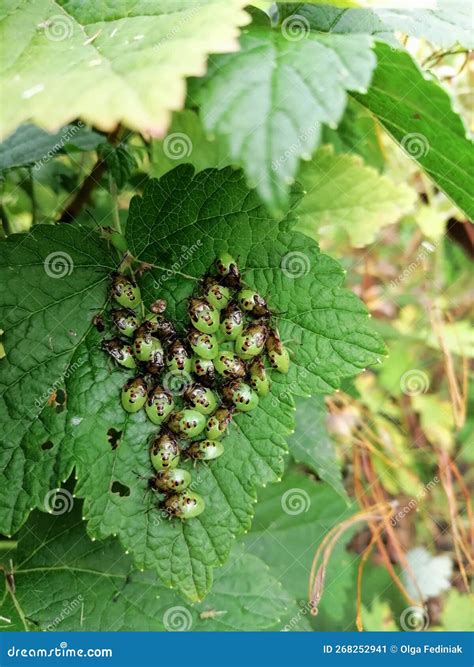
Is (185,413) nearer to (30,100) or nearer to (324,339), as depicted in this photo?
(324,339)

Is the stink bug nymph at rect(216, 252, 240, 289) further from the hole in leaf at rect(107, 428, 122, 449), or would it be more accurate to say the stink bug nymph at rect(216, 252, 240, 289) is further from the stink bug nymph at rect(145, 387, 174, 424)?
the hole in leaf at rect(107, 428, 122, 449)

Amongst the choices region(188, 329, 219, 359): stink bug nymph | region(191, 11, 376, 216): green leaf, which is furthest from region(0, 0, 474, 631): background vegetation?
region(188, 329, 219, 359): stink bug nymph

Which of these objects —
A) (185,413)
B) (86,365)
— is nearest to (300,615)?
(185,413)

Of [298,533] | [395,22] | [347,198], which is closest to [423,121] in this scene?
[395,22]

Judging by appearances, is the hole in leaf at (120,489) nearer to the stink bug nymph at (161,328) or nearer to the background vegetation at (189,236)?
the background vegetation at (189,236)

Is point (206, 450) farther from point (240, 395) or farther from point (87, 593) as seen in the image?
point (87, 593)

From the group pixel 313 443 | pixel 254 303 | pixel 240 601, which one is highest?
pixel 254 303

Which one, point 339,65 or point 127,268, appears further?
point 127,268
